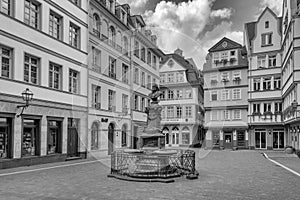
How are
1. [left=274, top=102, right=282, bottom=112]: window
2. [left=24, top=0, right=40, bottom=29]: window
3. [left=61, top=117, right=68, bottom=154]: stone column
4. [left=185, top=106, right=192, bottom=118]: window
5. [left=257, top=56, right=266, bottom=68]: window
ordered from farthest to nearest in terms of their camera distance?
[left=185, top=106, right=192, bottom=118]: window → [left=257, top=56, right=266, bottom=68]: window → [left=274, top=102, right=282, bottom=112]: window → [left=61, top=117, right=68, bottom=154]: stone column → [left=24, top=0, right=40, bottom=29]: window

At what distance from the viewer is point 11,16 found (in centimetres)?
1719

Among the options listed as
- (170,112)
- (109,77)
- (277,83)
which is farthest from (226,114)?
(109,77)

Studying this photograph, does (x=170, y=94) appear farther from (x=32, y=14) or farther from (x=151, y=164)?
(x=151, y=164)

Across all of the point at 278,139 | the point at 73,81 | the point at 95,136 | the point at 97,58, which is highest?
the point at 97,58

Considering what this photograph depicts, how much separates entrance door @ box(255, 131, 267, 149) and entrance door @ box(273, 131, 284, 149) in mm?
1137

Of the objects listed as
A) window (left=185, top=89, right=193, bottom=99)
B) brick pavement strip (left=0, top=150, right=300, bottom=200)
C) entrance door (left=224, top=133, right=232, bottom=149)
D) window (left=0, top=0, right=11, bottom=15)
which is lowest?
entrance door (left=224, top=133, right=232, bottom=149)

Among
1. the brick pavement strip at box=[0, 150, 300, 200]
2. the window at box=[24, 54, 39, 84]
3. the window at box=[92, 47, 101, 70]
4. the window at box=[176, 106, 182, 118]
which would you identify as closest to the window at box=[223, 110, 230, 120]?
the window at box=[176, 106, 182, 118]

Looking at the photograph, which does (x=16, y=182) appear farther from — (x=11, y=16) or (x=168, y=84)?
(x=168, y=84)

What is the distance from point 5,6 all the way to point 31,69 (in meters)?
3.84

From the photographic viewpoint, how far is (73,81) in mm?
23578

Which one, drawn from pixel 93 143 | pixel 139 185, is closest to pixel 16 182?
pixel 139 185

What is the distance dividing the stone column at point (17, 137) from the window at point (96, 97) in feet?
28.1

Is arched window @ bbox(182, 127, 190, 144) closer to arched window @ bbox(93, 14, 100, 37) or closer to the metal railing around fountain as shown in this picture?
arched window @ bbox(93, 14, 100, 37)

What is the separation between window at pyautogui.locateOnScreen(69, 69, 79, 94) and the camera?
23167 mm
